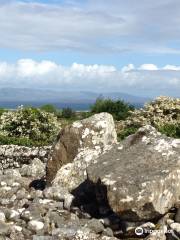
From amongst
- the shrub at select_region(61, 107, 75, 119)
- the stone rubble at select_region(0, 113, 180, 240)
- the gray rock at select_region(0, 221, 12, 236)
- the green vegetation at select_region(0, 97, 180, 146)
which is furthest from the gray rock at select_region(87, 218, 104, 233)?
the shrub at select_region(61, 107, 75, 119)

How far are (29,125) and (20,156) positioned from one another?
6134 millimetres

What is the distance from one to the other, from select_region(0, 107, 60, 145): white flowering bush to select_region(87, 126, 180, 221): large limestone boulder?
39.4 ft

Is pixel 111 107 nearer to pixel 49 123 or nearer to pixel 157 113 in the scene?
pixel 157 113

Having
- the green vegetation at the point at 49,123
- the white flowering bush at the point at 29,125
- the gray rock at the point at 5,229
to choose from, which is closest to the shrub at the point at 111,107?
the green vegetation at the point at 49,123

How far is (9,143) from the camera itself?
64.5 feet

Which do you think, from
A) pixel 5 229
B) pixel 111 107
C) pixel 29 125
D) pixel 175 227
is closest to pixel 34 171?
pixel 5 229

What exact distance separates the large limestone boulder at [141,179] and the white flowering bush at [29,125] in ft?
Answer: 39.4

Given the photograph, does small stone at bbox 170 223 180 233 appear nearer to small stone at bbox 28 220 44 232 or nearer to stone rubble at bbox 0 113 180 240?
stone rubble at bbox 0 113 180 240

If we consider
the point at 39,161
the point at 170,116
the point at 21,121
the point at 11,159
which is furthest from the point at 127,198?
the point at 170,116

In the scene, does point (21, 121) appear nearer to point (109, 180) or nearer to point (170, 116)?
point (170, 116)

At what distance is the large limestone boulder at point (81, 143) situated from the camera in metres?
13.7

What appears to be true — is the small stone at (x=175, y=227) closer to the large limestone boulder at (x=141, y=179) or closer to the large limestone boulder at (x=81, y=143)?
the large limestone boulder at (x=141, y=179)

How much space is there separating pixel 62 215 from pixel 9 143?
8.75 m

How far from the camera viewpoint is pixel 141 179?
10508 millimetres
